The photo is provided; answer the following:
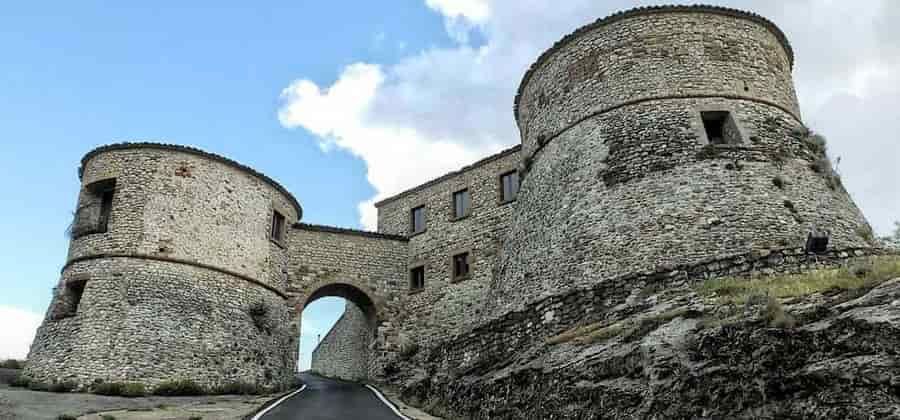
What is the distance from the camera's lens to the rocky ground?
6.93m

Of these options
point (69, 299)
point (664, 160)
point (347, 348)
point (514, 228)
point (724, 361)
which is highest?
point (664, 160)

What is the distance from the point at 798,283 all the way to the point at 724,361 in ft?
10.6

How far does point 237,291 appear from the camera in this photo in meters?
22.3

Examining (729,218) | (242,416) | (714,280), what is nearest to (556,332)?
(714,280)

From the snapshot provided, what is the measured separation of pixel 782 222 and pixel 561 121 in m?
6.39

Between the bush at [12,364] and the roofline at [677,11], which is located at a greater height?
the roofline at [677,11]

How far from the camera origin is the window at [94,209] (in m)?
21.4

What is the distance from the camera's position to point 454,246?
2603 cm

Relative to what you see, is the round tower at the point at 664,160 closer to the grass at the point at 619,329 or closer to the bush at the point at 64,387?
the grass at the point at 619,329

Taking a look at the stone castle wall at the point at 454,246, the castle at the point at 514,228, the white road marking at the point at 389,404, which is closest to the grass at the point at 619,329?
the castle at the point at 514,228

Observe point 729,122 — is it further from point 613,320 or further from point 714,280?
point 613,320

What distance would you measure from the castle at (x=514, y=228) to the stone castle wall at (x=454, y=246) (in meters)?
0.08

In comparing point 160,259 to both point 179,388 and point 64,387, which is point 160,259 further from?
point 64,387

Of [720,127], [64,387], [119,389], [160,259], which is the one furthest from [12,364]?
[720,127]
